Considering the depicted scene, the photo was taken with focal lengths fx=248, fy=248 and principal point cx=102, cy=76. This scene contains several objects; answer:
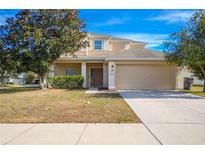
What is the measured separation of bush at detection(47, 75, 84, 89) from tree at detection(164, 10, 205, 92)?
29.0 feet

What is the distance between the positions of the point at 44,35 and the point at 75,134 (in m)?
14.7

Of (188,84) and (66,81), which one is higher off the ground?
(66,81)

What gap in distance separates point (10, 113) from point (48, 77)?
1460 centimetres

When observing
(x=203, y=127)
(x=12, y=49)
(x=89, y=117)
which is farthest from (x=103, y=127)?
(x=12, y=49)

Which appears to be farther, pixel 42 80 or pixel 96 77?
pixel 96 77

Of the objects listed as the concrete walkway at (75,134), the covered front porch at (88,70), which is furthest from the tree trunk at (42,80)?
the concrete walkway at (75,134)

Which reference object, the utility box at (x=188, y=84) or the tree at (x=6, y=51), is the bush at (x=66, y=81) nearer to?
the tree at (x=6, y=51)

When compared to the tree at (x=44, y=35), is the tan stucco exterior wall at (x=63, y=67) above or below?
below

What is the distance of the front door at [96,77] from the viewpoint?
84.5ft

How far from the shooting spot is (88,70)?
25.3m

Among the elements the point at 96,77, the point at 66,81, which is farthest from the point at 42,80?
the point at 96,77

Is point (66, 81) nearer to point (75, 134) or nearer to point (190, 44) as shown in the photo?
point (190, 44)

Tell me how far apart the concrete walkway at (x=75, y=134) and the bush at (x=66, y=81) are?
16.1 metres

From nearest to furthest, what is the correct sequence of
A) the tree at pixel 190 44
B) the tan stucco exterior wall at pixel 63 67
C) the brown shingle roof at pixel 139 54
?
the tree at pixel 190 44, the brown shingle roof at pixel 139 54, the tan stucco exterior wall at pixel 63 67
